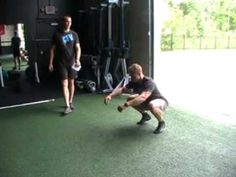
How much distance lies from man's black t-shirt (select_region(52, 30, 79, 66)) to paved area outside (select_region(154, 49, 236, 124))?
1.76m

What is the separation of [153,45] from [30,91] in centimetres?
252

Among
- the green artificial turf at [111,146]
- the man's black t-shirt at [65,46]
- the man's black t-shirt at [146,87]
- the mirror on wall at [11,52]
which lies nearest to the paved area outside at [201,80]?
the green artificial turf at [111,146]

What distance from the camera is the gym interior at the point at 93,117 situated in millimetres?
3096

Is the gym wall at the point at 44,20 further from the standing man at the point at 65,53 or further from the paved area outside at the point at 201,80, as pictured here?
the standing man at the point at 65,53

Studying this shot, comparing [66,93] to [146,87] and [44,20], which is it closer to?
[146,87]

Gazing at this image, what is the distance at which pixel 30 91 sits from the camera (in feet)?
21.9

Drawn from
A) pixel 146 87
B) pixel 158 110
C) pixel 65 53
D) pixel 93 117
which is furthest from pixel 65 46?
pixel 158 110

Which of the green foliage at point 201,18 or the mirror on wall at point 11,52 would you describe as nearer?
the green foliage at point 201,18

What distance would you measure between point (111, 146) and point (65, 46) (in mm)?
1922

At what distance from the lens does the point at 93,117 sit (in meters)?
4.72

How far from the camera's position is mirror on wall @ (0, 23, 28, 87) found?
7211 millimetres

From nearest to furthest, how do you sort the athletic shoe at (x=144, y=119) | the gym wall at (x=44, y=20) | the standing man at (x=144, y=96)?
the standing man at (x=144, y=96), the athletic shoe at (x=144, y=119), the gym wall at (x=44, y=20)

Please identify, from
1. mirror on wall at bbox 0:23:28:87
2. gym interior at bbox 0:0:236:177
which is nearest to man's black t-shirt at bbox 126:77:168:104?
gym interior at bbox 0:0:236:177

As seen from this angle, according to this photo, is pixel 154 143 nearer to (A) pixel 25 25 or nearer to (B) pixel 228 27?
(B) pixel 228 27
